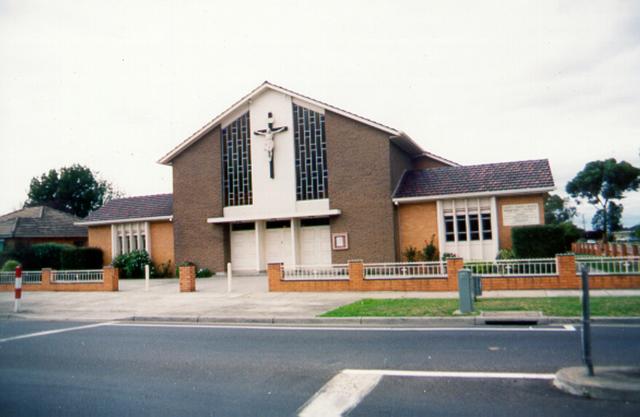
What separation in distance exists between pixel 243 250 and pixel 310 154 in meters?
5.86

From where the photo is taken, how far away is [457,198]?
850 inches

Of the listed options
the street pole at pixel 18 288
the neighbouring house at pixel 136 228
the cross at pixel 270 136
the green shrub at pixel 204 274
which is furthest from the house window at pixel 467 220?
the street pole at pixel 18 288

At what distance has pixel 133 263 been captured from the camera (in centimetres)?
2603

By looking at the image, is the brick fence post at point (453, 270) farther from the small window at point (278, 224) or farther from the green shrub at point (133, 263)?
the green shrub at point (133, 263)

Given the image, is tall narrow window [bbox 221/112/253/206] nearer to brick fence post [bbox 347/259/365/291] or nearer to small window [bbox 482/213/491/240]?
brick fence post [bbox 347/259/365/291]

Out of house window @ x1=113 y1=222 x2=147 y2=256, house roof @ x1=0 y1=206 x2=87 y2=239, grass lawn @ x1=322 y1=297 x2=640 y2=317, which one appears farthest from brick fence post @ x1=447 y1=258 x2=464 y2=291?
house roof @ x1=0 y1=206 x2=87 y2=239

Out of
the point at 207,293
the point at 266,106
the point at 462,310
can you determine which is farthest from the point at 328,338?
the point at 266,106

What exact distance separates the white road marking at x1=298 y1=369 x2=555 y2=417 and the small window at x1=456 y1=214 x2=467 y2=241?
617 inches

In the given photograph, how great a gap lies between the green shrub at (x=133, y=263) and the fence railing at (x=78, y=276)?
15.9 ft

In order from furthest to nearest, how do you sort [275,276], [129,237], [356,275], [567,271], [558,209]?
[558,209] → [129,237] → [275,276] → [356,275] → [567,271]

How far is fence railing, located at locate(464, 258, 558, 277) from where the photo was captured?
48.9ft

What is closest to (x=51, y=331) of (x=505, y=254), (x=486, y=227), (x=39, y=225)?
(x=505, y=254)

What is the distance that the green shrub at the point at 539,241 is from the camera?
17797mm

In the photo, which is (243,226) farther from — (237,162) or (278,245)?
(237,162)
